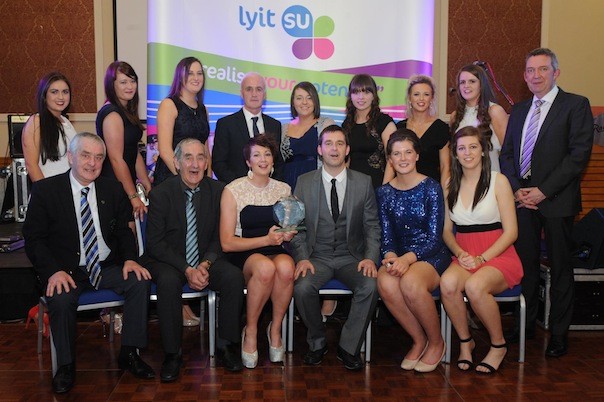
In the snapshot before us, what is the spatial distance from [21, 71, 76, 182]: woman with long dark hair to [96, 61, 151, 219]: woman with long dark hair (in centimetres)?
26

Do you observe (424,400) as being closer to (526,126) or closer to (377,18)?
(526,126)

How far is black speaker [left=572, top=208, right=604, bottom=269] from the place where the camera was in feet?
14.3

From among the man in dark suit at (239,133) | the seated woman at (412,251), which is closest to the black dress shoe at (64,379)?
the man in dark suit at (239,133)

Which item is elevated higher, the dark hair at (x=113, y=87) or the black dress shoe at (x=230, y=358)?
the dark hair at (x=113, y=87)

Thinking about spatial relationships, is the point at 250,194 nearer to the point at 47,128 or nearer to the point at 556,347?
the point at 47,128

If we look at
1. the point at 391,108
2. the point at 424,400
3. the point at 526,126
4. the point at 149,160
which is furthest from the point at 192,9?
the point at 424,400

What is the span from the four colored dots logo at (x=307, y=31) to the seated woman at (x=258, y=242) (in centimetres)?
243

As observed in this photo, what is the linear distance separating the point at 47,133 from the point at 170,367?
5.36 ft

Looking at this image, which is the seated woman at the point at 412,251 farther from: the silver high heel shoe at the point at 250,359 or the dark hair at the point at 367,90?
the silver high heel shoe at the point at 250,359

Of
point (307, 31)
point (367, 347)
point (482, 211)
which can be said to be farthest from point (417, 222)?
point (307, 31)

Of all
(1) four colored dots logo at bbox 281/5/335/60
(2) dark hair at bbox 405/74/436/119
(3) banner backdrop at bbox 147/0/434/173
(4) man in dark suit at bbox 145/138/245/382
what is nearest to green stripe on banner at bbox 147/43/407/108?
(3) banner backdrop at bbox 147/0/434/173

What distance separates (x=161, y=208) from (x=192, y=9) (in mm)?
2736

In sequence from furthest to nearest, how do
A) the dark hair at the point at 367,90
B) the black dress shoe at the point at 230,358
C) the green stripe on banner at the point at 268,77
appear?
the green stripe on banner at the point at 268,77, the dark hair at the point at 367,90, the black dress shoe at the point at 230,358

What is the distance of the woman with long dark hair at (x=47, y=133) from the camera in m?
4.02
